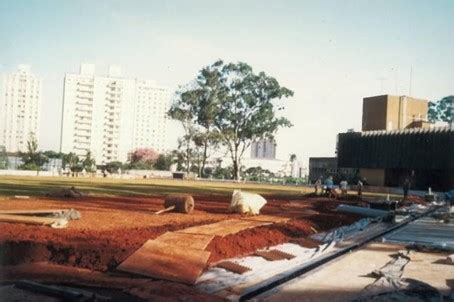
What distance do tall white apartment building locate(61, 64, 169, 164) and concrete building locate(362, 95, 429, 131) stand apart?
212ft

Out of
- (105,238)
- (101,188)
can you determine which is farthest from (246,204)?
(101,188)

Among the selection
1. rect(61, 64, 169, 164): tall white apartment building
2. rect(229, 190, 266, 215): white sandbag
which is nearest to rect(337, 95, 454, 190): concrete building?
rect(229, 190, 266, 215): white sandbag

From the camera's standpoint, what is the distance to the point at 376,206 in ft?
66.2

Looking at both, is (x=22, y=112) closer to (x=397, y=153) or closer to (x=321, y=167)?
(x=397, y=153)

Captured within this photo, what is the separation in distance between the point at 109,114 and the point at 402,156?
93.8 m

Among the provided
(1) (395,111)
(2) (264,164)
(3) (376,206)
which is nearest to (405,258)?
(3) (376,206)

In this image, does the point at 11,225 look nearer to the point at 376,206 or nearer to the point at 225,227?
the point at 225,227

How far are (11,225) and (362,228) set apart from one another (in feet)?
34.1

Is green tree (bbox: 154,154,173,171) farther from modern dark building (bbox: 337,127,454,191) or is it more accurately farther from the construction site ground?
the construction site ground

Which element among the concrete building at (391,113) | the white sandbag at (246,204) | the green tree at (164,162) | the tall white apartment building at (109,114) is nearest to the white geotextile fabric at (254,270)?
the white sandbag at (246,204)

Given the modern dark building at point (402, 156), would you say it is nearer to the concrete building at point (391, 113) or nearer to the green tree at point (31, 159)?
the concrete building at point (391, 113)

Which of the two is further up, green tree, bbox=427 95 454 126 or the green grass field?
green tree, bbox=427 95 454 126

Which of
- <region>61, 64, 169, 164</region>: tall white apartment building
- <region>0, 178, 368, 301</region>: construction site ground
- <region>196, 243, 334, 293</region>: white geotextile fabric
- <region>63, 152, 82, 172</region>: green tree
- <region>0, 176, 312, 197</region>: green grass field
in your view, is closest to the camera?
<region>0, 178, 368, 301</region>: construction site ground

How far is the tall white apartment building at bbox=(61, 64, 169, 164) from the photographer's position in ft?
417
